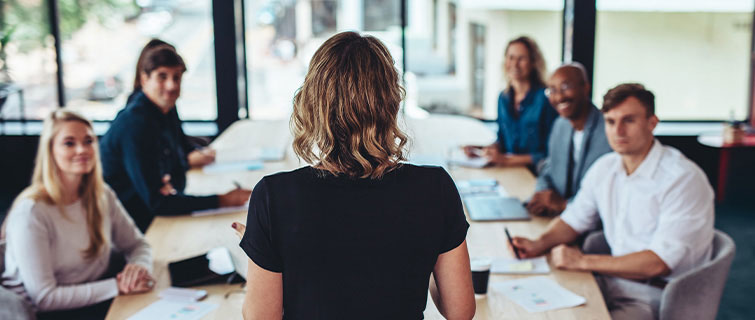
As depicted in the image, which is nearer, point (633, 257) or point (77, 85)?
point (633, 257)

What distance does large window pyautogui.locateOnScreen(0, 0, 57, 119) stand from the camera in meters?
6.09

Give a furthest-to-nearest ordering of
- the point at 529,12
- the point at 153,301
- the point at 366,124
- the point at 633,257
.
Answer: the point at 529,12 < the point at 633,257 < the point at 153,301 < the point at 366,124

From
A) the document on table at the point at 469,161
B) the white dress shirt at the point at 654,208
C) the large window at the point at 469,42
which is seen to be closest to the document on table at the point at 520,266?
the white dress shirt at the point at 654,208

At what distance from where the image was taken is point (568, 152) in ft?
11.4

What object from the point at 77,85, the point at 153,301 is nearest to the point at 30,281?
the point at 153,301

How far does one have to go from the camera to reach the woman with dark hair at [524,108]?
4.20m

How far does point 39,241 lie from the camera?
91.8 inches

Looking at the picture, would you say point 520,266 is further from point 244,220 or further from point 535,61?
point 535,61

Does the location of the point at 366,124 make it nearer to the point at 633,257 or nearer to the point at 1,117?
the point at 633,257

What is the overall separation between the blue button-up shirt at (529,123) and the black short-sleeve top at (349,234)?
2.67 metres

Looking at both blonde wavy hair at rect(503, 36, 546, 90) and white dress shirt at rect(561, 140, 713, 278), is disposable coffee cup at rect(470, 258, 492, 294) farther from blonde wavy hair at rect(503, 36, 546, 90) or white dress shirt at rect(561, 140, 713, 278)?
blonde wavy hair at rect(503, 36, 546, 90)

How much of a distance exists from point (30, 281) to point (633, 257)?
1.92 metres

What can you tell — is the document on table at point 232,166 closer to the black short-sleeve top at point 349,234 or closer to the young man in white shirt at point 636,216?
the young man in white shirt at point 636,216

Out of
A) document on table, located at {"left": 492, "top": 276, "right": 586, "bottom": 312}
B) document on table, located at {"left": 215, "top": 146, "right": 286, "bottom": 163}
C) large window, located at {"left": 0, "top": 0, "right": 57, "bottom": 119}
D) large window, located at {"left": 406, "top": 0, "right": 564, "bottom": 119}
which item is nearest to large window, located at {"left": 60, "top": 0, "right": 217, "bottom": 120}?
large window, located at {"left": 0, "top": 0, "right": 57, "bottom": 119}
